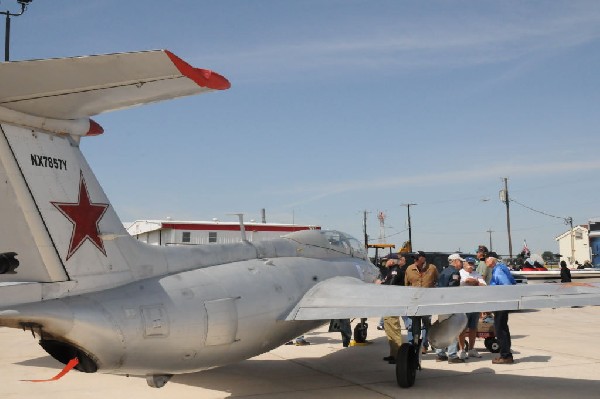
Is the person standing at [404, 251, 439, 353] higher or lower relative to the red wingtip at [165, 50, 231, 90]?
lower

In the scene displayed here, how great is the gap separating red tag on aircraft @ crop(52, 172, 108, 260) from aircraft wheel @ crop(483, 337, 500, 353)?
8.72m

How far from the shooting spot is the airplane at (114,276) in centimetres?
585

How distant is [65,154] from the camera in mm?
7016

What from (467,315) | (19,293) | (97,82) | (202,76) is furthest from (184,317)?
(467,315)

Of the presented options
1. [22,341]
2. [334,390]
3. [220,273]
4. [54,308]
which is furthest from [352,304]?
[22,341]

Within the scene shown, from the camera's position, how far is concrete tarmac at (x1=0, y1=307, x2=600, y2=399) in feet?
29.8

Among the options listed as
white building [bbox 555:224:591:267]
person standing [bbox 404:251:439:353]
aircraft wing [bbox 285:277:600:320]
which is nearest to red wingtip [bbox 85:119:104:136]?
aircraft wing [bbox 285:277:600:320]

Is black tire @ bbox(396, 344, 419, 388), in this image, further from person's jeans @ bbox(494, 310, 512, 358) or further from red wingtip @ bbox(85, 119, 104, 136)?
red wingtip @ bbox(85, 119, 104, 136)

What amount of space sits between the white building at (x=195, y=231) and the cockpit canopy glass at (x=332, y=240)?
19.2 m

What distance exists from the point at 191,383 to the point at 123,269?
135 inches

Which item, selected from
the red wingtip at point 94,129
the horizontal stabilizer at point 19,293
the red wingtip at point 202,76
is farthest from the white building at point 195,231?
the red wingtip at point 202,76

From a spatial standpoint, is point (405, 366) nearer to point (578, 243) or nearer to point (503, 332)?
point (503, 332)

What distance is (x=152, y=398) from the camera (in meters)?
8.92

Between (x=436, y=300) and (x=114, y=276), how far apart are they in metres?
4.60
